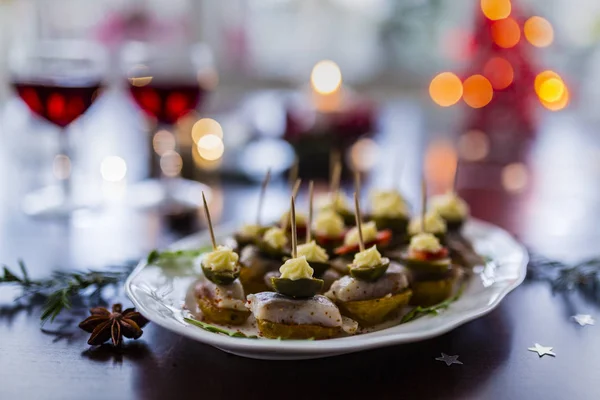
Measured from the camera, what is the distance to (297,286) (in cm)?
99

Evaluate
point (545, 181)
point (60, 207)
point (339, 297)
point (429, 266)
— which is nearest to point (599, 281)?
point (429, 266)

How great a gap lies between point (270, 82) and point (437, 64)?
1.15 meters

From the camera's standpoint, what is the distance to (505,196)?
6.89 feet

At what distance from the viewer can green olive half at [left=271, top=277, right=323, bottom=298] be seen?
0.99 meters

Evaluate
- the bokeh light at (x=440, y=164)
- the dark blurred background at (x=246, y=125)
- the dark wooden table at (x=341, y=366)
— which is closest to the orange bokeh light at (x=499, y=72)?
the dark blurred background at (x=246, y=125)

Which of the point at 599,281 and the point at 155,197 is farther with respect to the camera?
the point at 155,197

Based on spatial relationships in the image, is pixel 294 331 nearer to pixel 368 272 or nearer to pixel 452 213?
pixel 368 272

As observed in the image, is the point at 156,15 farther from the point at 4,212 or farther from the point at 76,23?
the point at 4,212

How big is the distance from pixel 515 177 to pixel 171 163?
112 cm

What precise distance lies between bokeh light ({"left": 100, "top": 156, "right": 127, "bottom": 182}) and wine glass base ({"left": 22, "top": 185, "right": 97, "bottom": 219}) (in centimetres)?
24

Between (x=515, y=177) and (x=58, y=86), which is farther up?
(x=58, y=86)

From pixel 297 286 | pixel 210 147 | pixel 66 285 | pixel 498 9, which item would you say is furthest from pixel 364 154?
pixel 297 286

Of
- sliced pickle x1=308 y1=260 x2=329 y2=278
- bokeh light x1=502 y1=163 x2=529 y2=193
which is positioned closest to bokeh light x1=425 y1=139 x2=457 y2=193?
bokeh light x1=502 y1=163 x2=529 y2=193

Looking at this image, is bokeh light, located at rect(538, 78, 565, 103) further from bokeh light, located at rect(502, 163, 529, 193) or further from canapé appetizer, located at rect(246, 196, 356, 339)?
canapé appetizer, located at rect(246, 196, 356, 339)
